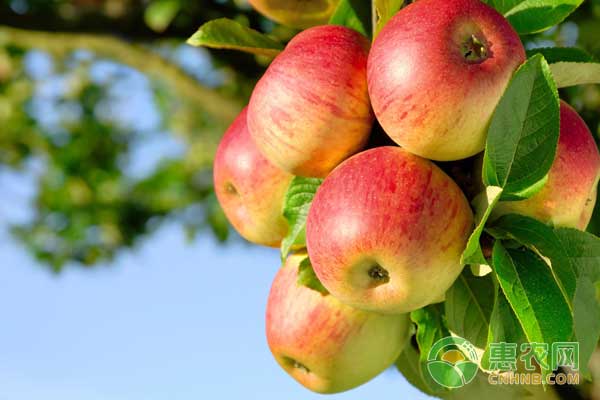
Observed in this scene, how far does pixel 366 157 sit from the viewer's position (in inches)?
29.9

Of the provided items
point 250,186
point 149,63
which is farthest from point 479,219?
point 149,63

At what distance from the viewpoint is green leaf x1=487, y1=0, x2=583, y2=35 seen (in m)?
0.78

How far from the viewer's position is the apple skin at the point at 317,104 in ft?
2.54

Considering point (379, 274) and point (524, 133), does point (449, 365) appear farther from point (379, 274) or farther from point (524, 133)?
point (524, 133)

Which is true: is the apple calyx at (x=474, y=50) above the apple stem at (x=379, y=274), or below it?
above

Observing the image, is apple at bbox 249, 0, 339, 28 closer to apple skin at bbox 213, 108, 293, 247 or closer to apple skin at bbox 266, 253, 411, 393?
apple skin at bbox 213, 108, 293, 247

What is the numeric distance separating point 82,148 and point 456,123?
3036mm

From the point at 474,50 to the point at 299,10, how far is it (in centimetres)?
35

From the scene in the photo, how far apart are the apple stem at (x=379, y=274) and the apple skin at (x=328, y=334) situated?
15 cm

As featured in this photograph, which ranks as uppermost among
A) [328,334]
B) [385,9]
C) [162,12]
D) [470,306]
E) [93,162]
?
[385,9]

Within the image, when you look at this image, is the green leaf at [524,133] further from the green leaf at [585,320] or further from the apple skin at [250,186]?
the apple skin at [250,186]

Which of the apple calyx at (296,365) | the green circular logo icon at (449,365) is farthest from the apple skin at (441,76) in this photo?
the apple calyx at (296,365)

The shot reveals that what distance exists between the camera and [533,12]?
0.80 meters

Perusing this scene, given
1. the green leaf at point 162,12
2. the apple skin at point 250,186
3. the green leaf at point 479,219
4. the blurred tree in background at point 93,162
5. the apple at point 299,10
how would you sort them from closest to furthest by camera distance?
the green leaf at point 479,219
the apple skin at point 250,186
the apple at point 299,10
the green leaf at point 162,12
the blurred tree in background at point 93,162
